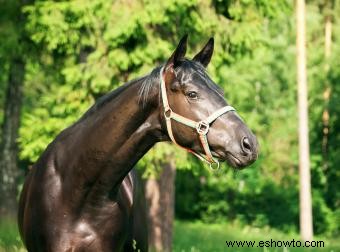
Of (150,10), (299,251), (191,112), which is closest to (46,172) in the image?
(191,112)

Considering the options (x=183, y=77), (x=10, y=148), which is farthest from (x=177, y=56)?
(x=10, y=148)

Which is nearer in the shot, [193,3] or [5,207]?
[193,3]

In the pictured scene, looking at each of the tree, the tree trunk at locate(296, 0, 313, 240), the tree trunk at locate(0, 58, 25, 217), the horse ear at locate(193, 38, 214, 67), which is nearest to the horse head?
the horse ear at locate(193, 38, 214, 67)

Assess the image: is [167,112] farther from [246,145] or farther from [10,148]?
[10,148]

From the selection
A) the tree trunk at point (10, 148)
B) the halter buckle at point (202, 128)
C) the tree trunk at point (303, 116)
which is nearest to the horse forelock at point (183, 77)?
the halter buckle at point (202, 128)

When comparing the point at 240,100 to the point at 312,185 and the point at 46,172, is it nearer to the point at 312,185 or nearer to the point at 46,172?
the point at 312,185

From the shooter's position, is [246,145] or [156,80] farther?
[156,80]

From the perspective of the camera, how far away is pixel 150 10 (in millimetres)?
13062

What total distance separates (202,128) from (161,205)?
1095 cm

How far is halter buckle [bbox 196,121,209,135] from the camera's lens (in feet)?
15.2

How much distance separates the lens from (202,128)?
4.65 metres

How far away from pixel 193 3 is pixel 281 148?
75.1ft

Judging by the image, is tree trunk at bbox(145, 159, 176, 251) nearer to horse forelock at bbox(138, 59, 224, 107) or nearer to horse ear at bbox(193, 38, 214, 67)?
horse ear at bbox(193, 38, 214, 67)

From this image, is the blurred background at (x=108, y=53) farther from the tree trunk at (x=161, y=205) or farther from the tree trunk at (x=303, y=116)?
the tree trunk at (x=303, y=116)
